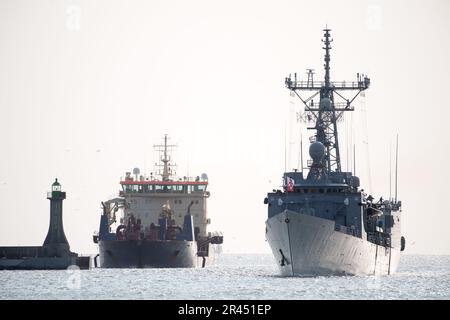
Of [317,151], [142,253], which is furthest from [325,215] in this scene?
[142,253]

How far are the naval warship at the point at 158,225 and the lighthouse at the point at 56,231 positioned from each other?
2.94 meters

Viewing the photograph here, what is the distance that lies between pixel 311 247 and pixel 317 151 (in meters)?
7.24

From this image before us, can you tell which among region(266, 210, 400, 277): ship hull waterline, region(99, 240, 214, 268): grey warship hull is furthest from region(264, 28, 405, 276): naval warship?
region(99, 240, 214, 268): grey warship hull

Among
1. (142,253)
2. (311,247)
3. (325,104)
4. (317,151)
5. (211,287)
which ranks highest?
(325,104)

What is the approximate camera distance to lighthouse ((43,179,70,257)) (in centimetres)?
9806

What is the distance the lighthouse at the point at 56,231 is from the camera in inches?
3861

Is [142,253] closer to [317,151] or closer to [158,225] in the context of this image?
[158,225]

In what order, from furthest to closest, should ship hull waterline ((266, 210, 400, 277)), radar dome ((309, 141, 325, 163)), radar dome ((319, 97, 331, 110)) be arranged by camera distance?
radar dome ((319, 97, 331, 110))
radar dome ((309, 141, 325, 163))
ship hull waterline ((266, 210, 400, 277))

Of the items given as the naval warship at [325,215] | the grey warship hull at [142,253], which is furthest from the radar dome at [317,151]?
the grey warship hull at [142,253]

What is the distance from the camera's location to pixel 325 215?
74.7m

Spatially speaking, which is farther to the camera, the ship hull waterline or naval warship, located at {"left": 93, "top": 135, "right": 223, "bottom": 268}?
naval warship, located at {"left": 93, "top": 135, "right": 223, "bottom": 268}

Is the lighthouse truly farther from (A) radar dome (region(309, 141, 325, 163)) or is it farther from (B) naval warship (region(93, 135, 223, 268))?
(A) radar dome (region(309, 141, 325, 163))
